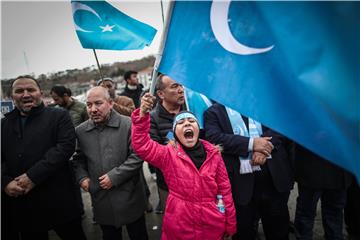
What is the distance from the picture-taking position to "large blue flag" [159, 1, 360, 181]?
1.19 metres

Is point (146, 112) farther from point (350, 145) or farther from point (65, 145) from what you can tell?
point (350, 145)

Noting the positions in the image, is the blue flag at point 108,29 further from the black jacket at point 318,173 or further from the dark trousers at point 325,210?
the dark trousers at point 325,210

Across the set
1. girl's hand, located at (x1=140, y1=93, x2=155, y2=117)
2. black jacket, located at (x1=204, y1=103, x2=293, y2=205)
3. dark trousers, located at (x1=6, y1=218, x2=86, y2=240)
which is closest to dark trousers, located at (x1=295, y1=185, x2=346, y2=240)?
black jacket, located at (x1=204, y1=103, x2=293, y2=205)

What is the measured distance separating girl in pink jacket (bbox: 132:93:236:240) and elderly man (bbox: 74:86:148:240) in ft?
1.50

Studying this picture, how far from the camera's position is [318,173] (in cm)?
247

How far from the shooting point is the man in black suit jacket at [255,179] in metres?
2.45

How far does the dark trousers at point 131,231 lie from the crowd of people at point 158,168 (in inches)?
0.4

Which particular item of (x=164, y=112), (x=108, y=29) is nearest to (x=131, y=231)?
(x=164, y=112)

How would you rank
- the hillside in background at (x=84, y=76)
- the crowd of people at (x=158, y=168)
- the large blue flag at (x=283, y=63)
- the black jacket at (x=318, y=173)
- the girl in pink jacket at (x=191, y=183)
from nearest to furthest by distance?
the large blue flag at (x=283, y=63) < the girl in pink jacket at (x=191, y=183) < the crowd of people at (x=158, y=168) < the black jacket at (x=318, y=173) < the hillside in background at (x=84, y=76)

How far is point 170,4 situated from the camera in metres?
1.52

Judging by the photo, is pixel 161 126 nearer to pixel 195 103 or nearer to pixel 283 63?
pixel 195 103

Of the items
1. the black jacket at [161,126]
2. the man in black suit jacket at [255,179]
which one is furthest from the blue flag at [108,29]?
the man in black suit jacket at [255,179]

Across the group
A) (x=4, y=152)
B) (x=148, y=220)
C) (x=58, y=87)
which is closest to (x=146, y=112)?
(x=4, y=152)

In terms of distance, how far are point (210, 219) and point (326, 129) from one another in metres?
1.29
